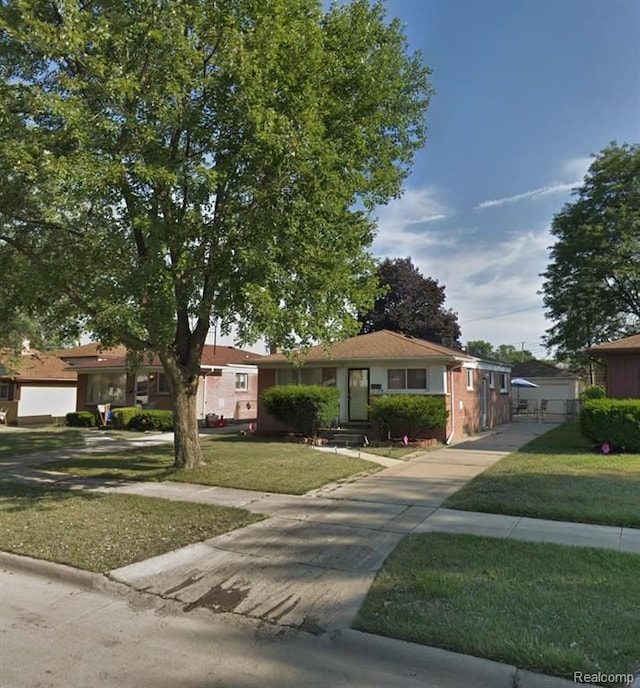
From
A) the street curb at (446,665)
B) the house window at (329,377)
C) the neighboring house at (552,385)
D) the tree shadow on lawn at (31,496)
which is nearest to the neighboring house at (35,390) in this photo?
the house window at (329,377)

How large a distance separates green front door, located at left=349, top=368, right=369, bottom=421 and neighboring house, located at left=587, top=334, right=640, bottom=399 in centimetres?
747

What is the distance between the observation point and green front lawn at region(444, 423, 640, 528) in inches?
297

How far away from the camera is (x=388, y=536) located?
22.3 ft

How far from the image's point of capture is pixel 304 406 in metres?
18.4

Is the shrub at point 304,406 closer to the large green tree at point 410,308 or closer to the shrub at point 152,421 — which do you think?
the shrub at point 152,421

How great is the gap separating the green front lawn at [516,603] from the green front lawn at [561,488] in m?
1.66

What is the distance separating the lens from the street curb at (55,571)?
5449mm

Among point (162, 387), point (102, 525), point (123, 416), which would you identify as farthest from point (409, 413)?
point (162, 387)

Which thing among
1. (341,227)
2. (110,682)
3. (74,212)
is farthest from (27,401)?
(110,682)

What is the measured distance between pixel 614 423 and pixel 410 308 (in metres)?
25.3

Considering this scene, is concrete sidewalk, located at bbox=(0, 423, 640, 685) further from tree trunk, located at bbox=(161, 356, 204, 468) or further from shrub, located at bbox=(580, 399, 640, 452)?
shrub, located at bbox=(580, 399, 640, 452)

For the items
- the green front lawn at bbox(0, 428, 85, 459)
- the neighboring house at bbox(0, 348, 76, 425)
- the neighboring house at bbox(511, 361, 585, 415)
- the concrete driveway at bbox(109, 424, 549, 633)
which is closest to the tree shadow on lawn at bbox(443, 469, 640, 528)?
the concrete driveway at bbox(109, 424, 549, 633)

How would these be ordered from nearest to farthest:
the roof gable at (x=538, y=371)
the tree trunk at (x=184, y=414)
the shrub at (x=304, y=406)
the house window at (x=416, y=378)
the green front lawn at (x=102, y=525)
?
the green front lawn at (x=102, y=525) → the tree trunk at (x=184, y=414) → the shrub at (x=304, y=406) → the house window at (x=416, y=378) → the roof gable at (x=538, y=371)

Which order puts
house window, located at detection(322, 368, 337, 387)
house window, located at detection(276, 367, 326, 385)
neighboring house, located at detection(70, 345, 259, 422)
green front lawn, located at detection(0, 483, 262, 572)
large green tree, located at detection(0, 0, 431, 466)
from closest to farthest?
green front lawn, located at detection(0, 483, 262, 572), large green tree, located at detection(0, 0, 431, 466), house window, located at detection(322, 368, 337, 387), house window, located at detection(276, 367, 326, 385), neighboring house, located at detection(70, 345, 259, 422)
